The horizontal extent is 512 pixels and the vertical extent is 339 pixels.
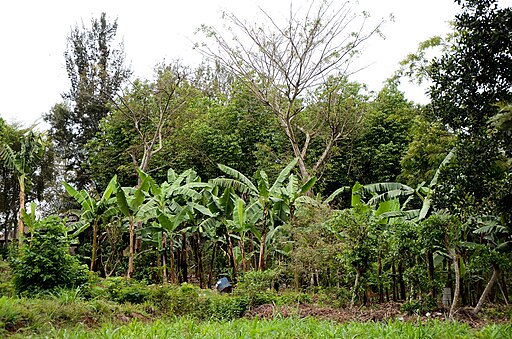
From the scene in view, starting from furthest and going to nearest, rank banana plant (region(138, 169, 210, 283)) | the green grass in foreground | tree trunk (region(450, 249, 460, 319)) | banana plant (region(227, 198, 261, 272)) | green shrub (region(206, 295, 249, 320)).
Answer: banana plant (region(138, 169, 210, 283)) < banana plant (region(227, 198, 261, 272)) < green shrub (region(206, 295, 249, 320)) < tree trunk (region(450, 249, 460, 319)) < the green grass in foreground

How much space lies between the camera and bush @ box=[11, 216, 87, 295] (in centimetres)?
812

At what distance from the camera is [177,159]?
61.4 ft

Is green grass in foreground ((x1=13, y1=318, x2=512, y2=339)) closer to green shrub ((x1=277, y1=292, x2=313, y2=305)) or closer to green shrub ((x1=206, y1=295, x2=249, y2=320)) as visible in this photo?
green shrub ((x1=206, y1=295, x2=249, y2=320))

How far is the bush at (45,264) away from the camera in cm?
812

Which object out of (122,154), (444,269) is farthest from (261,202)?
(122,154)

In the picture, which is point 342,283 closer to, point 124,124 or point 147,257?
point 147,257

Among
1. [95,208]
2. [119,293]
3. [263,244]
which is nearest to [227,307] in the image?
[119,293]

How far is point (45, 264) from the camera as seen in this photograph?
8172 millimetres

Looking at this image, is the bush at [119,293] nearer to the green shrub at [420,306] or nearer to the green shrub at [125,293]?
the green shrub at [125,293]

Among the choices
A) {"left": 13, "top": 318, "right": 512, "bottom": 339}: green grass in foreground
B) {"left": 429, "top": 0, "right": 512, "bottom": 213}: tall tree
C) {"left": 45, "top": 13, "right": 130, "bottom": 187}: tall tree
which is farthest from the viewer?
{"left": 45, "top": 13, "right": 130, "bottom": 187}: tall tree

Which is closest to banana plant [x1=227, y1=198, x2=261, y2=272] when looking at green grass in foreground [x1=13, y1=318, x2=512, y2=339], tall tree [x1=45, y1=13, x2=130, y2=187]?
green grass in foreground [x1=13, y1=318, x2=512, y2=339]

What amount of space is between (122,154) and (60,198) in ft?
20.8

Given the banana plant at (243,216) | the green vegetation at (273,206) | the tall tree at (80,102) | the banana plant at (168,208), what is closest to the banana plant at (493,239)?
the green vegetation at (273,206)

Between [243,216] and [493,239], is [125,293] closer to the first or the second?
[243,216]
